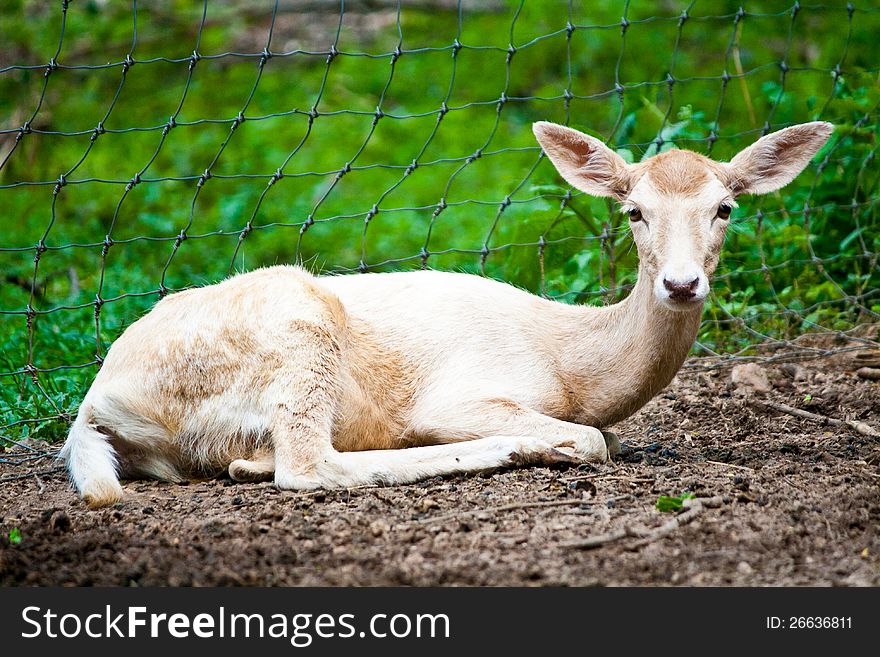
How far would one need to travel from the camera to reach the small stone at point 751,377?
20.6 feet

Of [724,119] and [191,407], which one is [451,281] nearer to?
[191,407]

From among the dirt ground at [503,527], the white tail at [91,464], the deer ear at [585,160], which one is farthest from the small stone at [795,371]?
the white tail at [91,464]

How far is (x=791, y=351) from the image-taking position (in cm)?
682

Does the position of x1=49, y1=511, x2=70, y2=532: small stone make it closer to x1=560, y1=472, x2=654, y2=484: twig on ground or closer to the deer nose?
x1=560, y1=472, x2=654, y2=484: twig on ground

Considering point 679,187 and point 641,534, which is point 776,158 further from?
point 641,534

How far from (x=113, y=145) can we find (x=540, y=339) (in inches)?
338

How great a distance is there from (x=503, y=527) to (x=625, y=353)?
1.68 meters

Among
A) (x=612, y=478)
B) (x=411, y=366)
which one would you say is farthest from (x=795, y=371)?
(x=411, y=366)

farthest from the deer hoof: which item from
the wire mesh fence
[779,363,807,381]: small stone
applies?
[779,363,807,381]: small stone

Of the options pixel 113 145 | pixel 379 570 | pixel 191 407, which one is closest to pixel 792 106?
pixel 191 407

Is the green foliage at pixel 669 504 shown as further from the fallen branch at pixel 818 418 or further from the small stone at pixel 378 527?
the fallen branch at pixel 818 418

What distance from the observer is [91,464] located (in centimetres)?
471

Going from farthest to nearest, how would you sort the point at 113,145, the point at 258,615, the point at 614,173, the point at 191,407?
the point at 113,145, the point at 614,173, the point at 191,407, the point at 258,615

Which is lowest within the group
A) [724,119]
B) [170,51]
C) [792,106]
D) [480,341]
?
[480,341]
